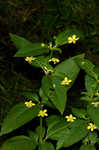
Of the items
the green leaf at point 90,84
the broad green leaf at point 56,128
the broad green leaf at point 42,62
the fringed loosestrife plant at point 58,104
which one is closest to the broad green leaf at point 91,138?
the fringed loosestrife plant at point 58,104

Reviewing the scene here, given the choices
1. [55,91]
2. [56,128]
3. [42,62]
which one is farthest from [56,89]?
[56,128]

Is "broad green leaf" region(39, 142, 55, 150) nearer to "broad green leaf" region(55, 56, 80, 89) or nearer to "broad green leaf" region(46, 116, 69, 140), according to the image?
"broad green leaf" region(46, 116, 69, 140)

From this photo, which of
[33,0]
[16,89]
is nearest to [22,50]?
[16,89]

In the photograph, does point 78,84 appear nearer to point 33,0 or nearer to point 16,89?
point 16,89

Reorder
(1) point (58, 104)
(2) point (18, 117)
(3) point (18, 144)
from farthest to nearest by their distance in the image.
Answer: (3) point (18, 144) < (2) point (18, 117) < (1) point (58, 104)

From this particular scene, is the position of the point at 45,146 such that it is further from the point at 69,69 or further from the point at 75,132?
the point at 69,69

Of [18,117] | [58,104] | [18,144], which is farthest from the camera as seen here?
[18,144]

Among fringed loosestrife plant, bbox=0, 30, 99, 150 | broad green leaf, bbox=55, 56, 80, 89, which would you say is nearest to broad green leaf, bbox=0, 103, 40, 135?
fringed loosestrife plant, bbox=0, 30, 99, 150
